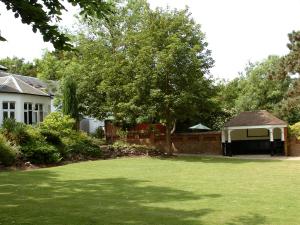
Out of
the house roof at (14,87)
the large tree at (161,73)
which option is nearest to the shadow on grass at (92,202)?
the large tree at (161,73)

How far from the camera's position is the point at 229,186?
14508 mm

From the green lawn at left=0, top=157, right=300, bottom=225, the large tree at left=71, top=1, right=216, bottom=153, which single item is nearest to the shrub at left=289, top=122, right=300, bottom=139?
the large tree at left=71, top=1, right=216, bottom=153

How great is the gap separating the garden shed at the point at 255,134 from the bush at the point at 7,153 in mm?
17101

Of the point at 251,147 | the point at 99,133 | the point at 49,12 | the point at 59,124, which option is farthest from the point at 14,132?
the point at 251,147

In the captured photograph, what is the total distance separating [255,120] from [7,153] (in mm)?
19028

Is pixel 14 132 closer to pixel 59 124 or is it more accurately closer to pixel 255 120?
pixel 59 124

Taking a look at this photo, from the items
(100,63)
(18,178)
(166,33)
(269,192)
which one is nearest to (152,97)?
(166,33)

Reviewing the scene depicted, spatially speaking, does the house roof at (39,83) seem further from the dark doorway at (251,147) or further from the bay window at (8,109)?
the dark doorway at (251,147)

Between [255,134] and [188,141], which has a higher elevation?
[255,134]

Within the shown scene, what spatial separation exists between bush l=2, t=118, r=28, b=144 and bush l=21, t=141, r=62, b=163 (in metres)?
0.53

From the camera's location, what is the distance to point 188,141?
115 feet

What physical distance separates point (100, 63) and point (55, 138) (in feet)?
37.2

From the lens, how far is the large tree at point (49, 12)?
287 inches

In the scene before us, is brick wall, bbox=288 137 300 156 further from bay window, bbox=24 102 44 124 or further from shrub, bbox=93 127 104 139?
bay window, bbox=24 102 44 124
